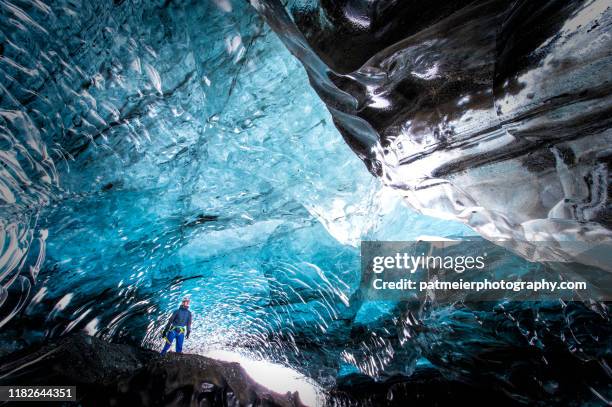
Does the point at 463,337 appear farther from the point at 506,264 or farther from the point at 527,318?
the point at 506,264

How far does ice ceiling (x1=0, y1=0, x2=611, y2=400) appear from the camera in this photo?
5.66ft

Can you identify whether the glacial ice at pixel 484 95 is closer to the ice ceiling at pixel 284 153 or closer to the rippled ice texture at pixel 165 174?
the ice ceiling at pixel 284 153

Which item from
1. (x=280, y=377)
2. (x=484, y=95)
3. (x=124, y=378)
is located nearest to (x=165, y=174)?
(x=124, y=378)

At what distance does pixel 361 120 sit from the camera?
2.50 metres

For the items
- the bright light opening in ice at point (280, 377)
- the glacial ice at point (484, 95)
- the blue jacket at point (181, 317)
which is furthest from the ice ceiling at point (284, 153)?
the bright light opening in ice at point (280, 377)

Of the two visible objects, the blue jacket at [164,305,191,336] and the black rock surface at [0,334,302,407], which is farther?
the blue jacket at [164,305,191,336]

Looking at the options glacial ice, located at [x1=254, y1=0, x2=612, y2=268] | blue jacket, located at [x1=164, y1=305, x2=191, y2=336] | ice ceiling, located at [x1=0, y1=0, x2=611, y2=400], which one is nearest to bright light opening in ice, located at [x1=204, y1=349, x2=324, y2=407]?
blue jacket, located at [x1=164, y1=305, x2=191, y2=336]

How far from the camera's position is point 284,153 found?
3.49m

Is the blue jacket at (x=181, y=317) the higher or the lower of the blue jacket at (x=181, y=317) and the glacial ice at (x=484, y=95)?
the lower

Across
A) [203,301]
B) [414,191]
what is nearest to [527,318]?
[414,191]

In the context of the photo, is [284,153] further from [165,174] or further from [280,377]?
[280,377]

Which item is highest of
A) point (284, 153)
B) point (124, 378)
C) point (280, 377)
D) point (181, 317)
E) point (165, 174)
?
point (284, 153)

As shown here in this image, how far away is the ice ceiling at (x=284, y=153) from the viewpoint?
5.66 ft

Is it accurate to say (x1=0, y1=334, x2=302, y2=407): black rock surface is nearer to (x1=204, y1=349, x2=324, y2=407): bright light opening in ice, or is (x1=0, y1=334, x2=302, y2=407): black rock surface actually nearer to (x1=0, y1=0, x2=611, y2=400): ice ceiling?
(x1=0, y1=0, x2=611, y2=400): ice ceiling
